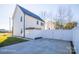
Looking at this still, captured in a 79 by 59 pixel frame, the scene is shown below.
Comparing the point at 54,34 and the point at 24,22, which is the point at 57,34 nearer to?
the point at 54,34

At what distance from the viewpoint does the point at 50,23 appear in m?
4.63

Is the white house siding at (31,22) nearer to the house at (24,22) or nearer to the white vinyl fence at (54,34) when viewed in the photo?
the house at (24,22)

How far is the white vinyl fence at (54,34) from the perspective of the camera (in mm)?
4684

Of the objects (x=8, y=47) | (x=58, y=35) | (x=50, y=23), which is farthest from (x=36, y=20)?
(x=8, y=47)

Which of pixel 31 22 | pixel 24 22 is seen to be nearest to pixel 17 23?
pixel 24 22

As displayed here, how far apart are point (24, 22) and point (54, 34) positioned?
2.98 feet

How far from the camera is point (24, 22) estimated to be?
4.71m

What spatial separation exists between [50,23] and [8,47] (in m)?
1.33

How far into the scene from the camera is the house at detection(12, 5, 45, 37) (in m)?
4.68

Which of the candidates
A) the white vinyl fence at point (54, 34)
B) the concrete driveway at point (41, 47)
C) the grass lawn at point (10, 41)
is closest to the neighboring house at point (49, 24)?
the white vinyl fence at point (54, 34)

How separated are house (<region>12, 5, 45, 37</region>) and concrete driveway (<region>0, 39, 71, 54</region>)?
36cm

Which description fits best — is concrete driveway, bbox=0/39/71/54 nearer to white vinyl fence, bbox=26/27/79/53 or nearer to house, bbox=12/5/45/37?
white vinyl fence, bbox=26/27/79/53

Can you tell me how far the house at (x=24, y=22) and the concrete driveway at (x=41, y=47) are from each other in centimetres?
36

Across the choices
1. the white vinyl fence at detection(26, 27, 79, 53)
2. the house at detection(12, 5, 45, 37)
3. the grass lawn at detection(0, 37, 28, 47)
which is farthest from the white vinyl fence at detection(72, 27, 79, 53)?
the grass lawn at detection(0, 37, 28, 47)
